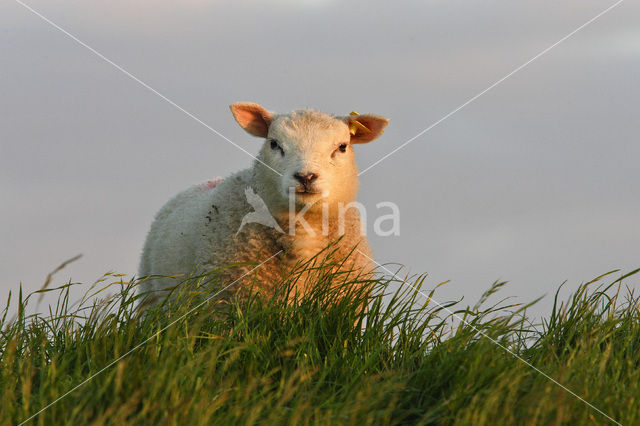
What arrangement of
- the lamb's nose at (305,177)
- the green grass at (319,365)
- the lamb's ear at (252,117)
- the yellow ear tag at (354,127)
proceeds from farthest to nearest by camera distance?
the yellow ear tag at (354,127), the lamb's ear at (252,117), the lamb's nose at (305,177), the green grass at (319,365)

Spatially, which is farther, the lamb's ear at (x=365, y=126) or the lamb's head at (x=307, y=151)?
the lamb's ear at (x=365, y=126)

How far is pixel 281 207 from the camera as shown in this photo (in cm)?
560

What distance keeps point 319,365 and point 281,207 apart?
2222mm

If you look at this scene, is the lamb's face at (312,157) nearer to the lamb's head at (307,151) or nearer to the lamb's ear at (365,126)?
the lamb's head at (307,151)

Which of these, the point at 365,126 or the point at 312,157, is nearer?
the point at 312,157

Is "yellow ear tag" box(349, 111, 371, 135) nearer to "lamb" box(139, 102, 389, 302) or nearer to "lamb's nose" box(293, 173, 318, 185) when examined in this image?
"lamb" box(139, 102, 389, 302)

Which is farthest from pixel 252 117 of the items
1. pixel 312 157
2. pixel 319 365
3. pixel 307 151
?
pixel 319 365

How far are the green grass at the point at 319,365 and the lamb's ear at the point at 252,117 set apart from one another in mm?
2097

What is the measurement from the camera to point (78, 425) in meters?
2.88

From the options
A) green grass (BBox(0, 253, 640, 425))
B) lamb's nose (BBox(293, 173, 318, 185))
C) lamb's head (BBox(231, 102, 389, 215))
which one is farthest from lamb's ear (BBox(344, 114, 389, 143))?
green grass (BBox(0, 253, 640, 425))

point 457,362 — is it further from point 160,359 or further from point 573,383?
point 160,359

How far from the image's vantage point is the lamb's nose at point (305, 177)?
512 cm

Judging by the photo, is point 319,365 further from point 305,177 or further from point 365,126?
point 365,126

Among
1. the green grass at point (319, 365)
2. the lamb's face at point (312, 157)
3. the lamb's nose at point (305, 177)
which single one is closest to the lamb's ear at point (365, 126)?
the lamb's face at point (312, 157)
